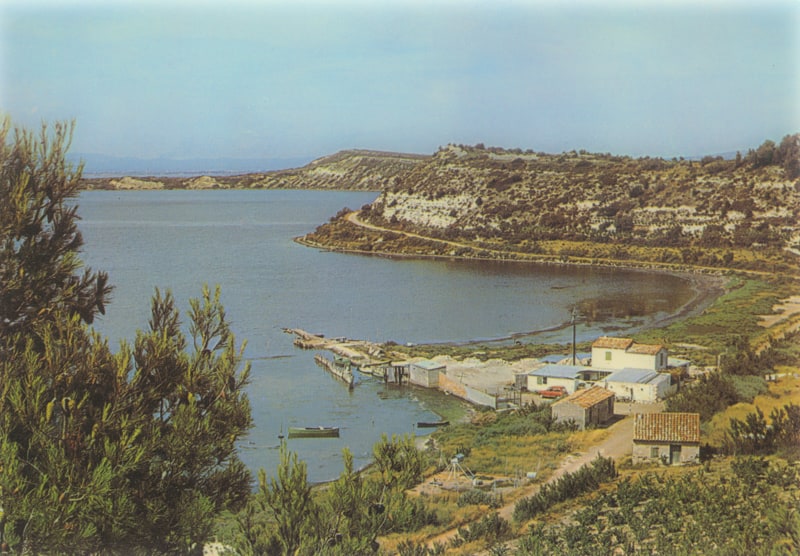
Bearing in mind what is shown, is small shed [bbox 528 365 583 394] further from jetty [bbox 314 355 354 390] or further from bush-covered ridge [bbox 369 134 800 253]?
bush-covered ridge [bbox 369 134 800 253]

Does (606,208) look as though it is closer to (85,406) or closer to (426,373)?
(426,373)

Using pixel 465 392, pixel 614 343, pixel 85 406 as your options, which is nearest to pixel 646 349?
pixel 614 343

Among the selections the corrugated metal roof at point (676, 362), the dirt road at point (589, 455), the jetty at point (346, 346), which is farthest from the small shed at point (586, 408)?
the jetty at point (346, 346)

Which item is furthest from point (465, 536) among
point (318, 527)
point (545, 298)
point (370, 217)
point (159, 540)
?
point (370, 217)

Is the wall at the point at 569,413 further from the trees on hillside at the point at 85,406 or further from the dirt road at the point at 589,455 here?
the trees on hillside at the point at 85,406

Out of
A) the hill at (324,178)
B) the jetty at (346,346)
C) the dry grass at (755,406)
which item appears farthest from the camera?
the hill at (324,178)

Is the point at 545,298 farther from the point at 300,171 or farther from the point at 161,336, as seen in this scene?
the point at 300,171
